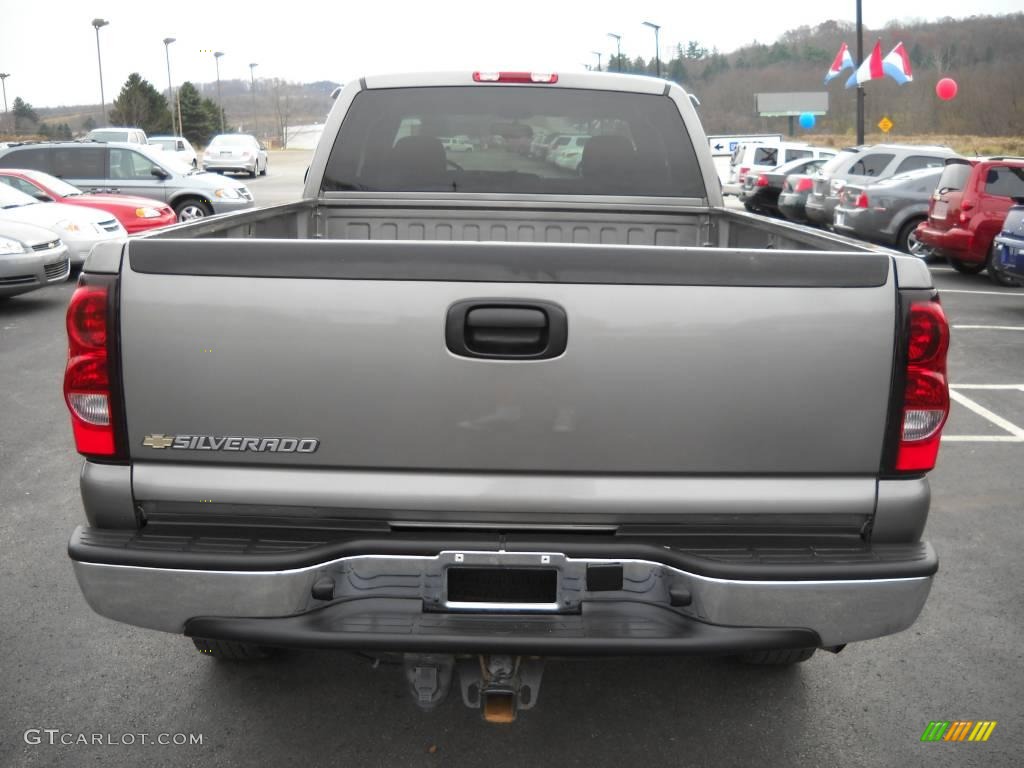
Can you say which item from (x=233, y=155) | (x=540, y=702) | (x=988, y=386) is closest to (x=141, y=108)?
(x=233, y=155)

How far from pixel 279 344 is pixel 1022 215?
10822mm

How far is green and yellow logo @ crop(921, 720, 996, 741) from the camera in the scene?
331cm

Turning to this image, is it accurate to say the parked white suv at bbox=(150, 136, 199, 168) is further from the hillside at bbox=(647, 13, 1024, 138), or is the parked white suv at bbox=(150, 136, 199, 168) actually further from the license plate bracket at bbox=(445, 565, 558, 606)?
the hillside at bbox=(647, 13, 1024, 138)

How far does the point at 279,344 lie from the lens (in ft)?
8.34

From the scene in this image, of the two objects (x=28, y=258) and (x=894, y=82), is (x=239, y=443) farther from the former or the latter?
(x=894, y=82)

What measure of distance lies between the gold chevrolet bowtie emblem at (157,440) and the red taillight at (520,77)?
9.18 feet

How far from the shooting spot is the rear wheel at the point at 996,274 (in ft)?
38.3

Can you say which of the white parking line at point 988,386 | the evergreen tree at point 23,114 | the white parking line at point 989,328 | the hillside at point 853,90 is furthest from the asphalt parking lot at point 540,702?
the evergreen tree at point 23,114

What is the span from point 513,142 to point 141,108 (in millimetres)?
75203

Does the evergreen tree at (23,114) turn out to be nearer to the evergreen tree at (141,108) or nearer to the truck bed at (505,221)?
the evergreen tree at (141,108)

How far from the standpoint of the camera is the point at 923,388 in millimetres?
2621

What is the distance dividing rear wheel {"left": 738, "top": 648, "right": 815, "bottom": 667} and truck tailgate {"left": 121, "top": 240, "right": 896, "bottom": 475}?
3.88 feet

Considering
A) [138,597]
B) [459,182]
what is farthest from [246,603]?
[459,182]

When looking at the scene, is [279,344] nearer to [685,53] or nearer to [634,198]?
[634,198]
